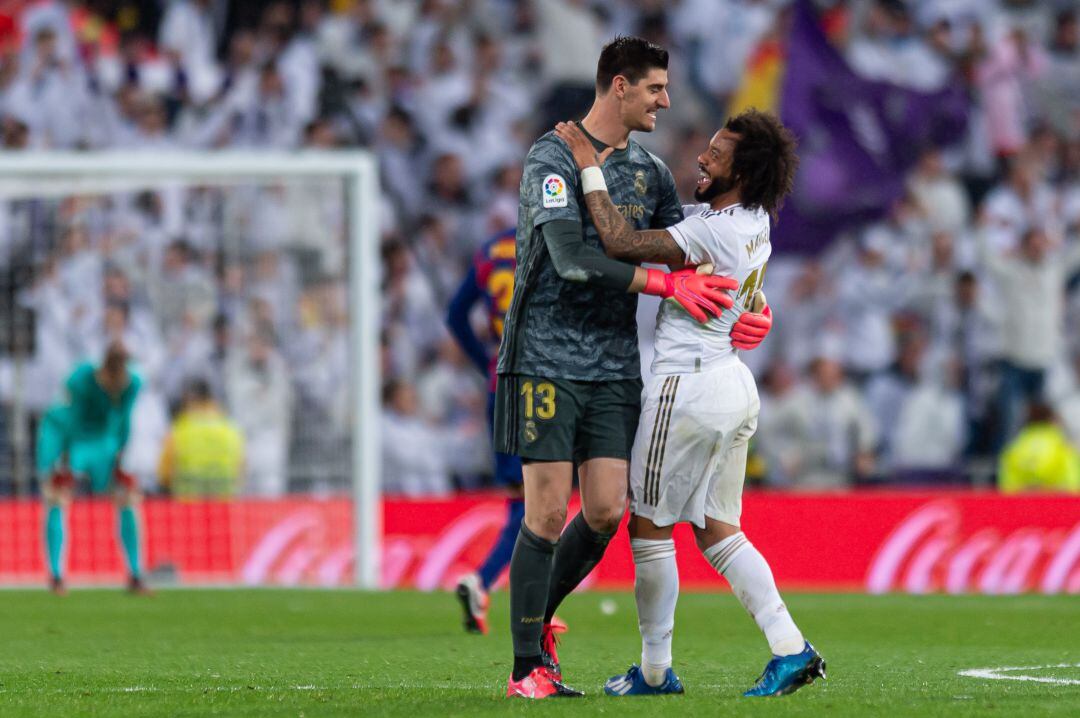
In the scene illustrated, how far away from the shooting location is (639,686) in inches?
263

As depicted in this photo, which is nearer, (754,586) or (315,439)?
(754,586)

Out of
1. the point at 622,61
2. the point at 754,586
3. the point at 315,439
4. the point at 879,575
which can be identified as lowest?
the point at 879,575

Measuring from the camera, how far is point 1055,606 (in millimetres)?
12625

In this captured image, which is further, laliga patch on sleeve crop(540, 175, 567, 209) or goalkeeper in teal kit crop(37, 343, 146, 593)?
goalkeeper in teal kit crop(37, 343, 146, 593)

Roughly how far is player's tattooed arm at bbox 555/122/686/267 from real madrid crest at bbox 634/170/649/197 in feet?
0.54

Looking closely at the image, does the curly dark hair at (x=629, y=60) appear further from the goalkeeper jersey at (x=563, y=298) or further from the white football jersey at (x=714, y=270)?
the white football jersey at (x=714, y=270)

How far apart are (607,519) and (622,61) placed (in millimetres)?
1628

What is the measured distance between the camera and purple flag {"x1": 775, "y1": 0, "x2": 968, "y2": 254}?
18.9 meters

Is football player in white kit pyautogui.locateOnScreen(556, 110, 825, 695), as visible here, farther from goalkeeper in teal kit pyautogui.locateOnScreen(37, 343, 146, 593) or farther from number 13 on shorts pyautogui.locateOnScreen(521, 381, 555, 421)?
goalkeeper in teal kit pyautogui.locateOnScreen(37, 343, 146, 593)

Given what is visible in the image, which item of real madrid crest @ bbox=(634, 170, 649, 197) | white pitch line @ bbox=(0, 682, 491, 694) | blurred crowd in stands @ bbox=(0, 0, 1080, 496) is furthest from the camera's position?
blurred crowd in stands @ bbox=(0, 0, 1080, 496)

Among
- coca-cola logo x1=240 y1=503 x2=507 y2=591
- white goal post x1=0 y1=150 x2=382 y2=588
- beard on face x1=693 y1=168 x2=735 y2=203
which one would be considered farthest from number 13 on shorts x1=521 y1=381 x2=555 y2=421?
coca-cola logo x1=240 y1=503 x2=507 y2=591

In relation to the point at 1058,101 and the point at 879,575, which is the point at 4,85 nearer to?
the point at 879,575

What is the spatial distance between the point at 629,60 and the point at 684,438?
1.36 metres

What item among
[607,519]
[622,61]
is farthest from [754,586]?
[622,61]
